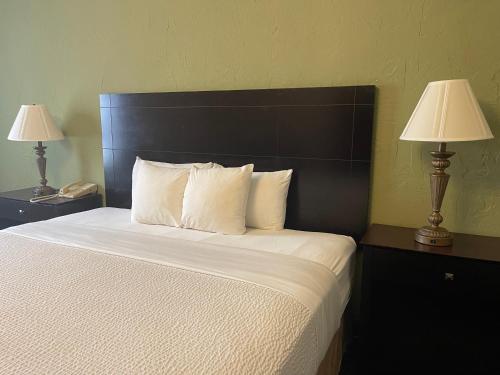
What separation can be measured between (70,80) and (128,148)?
85 cm

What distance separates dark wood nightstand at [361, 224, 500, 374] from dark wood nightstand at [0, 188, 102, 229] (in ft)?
6.90

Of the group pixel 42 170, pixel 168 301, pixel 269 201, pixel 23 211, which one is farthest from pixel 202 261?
pixel 42 170

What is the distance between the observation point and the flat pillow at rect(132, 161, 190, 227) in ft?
7.00

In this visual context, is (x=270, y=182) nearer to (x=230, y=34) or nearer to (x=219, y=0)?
(x=230, y=34)

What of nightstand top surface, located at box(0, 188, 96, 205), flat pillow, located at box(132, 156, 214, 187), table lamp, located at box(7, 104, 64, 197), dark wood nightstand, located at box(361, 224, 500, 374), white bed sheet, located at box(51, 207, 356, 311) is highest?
table lamp, located at box(7, 104, 64, 197)

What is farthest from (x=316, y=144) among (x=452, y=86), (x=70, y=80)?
(x=70, y=80)

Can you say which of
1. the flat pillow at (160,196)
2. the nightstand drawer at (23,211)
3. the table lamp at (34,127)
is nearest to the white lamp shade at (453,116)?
the flat pillow at (160,196)

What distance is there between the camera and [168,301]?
1198mm

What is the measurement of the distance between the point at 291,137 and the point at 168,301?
1.25 m

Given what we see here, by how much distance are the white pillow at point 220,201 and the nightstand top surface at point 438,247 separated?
663 millimetres

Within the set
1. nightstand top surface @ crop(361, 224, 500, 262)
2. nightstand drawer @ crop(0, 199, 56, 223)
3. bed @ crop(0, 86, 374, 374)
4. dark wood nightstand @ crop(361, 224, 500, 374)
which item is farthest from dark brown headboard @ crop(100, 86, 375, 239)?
nightstand drawer @ crop(0, 199, 56, 223)

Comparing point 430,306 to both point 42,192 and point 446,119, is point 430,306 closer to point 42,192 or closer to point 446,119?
point 446,119

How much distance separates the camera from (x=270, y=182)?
2.08 m

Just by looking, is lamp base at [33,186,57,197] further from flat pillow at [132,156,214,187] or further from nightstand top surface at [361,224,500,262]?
nightstand top surface at [361,224,500,262]
